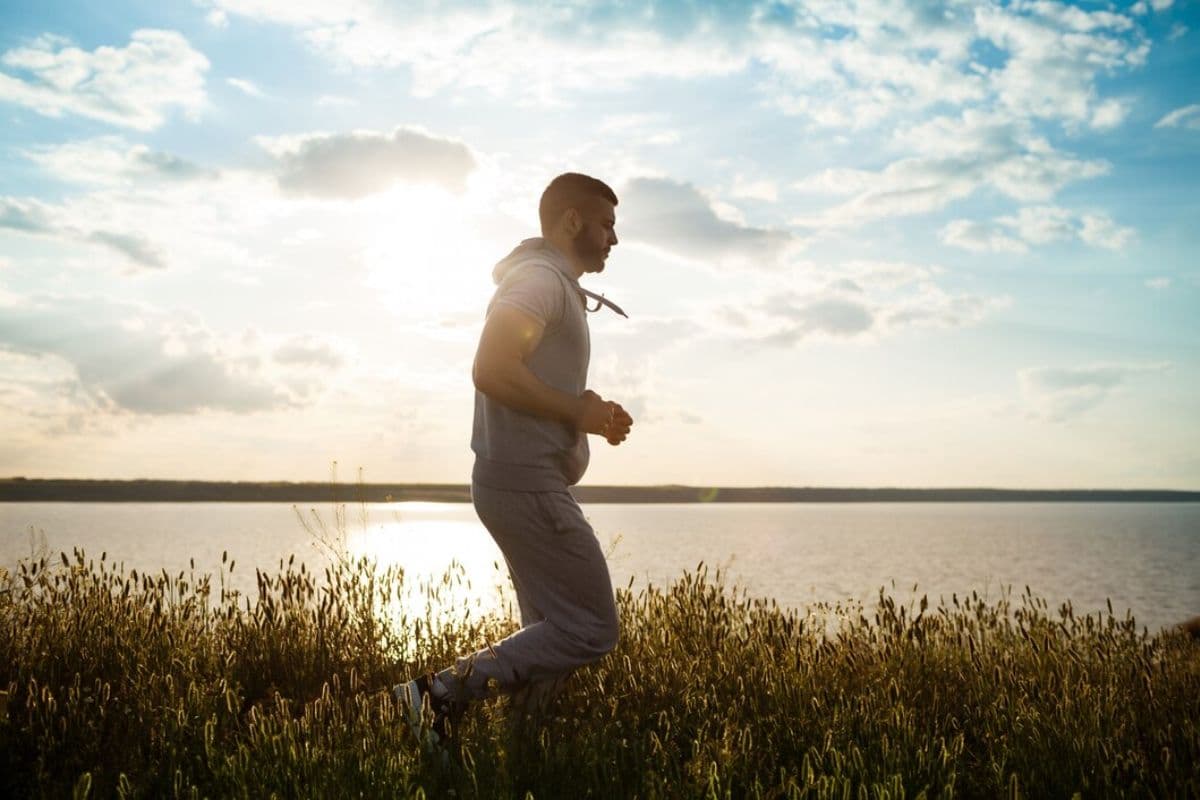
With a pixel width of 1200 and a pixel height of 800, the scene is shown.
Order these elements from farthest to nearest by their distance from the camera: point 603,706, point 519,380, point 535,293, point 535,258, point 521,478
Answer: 1. point 603,706
2. point 535,258
3. point 521,478
4. point 535,293
5. point 519,380

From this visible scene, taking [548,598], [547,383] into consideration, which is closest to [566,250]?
[547,383]

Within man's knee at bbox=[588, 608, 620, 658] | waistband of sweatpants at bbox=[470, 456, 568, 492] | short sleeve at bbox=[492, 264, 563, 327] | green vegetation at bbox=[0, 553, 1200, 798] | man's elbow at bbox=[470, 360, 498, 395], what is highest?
short sleeve at bbox=[492, 264, 563, 327]

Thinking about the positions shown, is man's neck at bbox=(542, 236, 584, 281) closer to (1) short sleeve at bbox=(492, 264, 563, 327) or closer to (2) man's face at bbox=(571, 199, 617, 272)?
(2) man's face at bbox=(571, 199, 617, 272)

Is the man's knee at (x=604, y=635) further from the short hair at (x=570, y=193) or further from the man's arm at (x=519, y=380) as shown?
the short hair at (x=570, y=193)

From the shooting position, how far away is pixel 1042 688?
17.0 ft

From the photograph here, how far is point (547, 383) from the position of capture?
166 inches

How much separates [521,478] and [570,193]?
4.37 ft

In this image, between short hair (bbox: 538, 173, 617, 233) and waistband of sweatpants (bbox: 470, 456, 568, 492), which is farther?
short hair (bbox: 538, 173, 617, 233)

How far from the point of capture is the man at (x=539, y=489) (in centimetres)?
403

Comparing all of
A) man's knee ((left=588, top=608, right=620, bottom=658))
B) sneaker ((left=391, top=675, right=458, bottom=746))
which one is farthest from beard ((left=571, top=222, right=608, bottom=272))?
sneaker ((left=391, top=675, right=458, bottom=746))

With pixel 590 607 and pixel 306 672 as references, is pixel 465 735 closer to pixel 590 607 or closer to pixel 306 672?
pixel 590 607

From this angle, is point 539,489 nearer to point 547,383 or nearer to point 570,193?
point 547,383

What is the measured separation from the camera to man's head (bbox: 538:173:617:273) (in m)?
4.50

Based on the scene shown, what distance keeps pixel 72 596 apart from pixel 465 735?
339 cm
